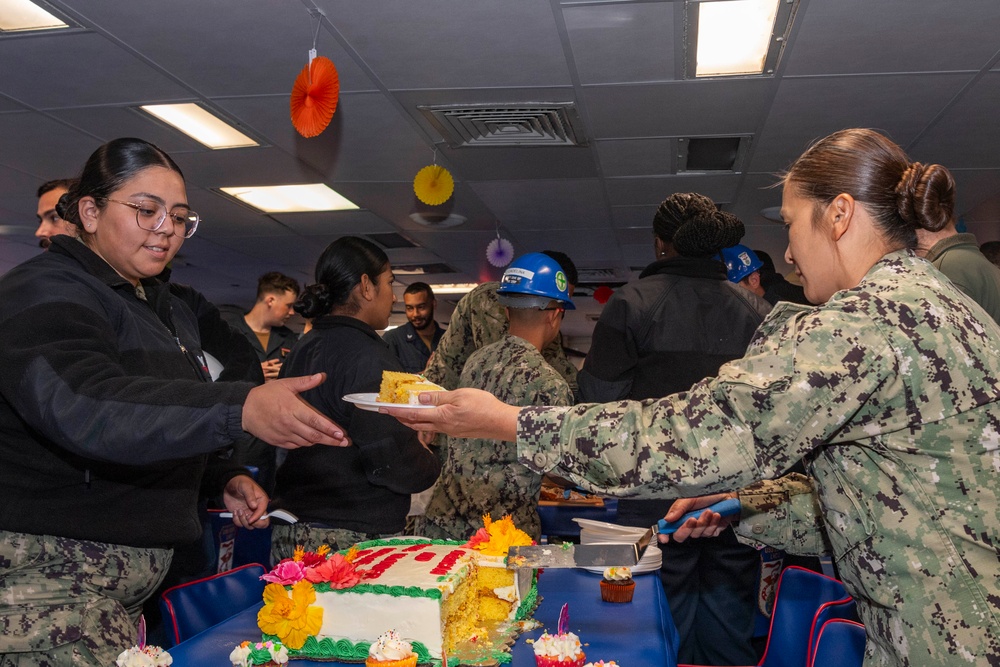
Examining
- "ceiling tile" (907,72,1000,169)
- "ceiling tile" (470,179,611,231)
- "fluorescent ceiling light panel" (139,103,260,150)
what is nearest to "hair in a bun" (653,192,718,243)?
"ceiling tile" (907,72,1000,169)

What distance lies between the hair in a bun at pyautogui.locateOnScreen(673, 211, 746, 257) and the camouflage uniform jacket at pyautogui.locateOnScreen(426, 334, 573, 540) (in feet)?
2.16

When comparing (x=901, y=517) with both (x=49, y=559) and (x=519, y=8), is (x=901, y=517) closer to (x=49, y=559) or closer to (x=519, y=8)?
(x=49, y=559)

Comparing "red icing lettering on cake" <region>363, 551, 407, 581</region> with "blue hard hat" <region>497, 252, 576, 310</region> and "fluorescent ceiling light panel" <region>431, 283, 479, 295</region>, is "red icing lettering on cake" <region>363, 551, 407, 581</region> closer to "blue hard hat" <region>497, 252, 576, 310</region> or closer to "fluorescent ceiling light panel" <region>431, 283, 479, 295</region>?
"blue hard hat" <region>497, 252, 576, 310</region>

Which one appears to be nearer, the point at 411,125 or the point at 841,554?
the point at 841,554

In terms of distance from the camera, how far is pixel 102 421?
134 cm

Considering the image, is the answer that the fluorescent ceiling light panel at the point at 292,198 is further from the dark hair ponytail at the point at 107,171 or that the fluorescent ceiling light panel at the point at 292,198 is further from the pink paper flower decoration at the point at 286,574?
the pink paper flower decoration at the point at 286,574

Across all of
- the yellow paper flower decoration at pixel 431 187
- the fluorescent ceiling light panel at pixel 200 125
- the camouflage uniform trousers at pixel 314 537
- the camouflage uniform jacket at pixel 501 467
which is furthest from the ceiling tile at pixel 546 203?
the camouflage uniform trousers at pixel 314 537

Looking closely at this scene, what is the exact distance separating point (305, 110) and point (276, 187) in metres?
3.13

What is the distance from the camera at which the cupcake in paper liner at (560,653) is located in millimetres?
1538

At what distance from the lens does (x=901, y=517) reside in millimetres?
1293

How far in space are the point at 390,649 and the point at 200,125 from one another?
14.1 ft

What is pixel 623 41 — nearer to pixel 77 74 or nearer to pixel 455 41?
pixel 455 41

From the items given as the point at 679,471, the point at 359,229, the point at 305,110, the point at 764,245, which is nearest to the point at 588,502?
the point at 305,110

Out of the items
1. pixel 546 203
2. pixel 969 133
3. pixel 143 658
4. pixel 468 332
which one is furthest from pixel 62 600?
pixel 546 203
